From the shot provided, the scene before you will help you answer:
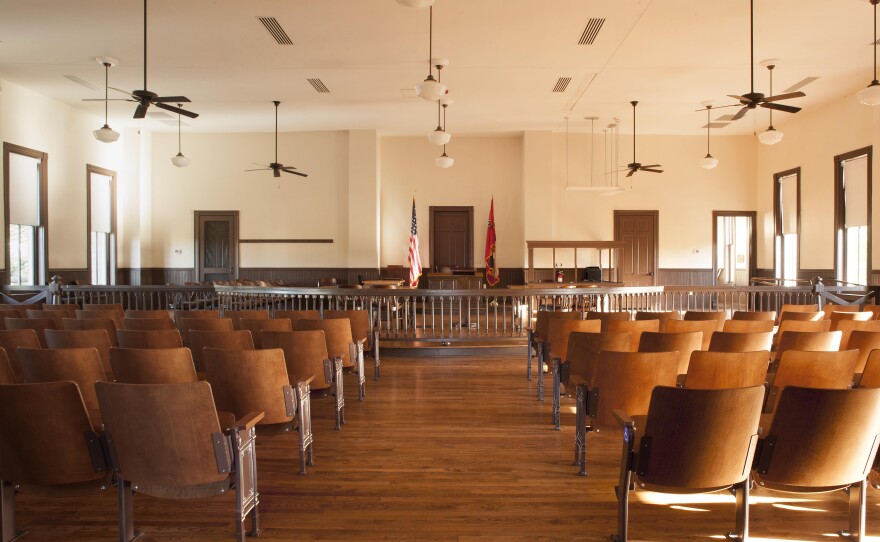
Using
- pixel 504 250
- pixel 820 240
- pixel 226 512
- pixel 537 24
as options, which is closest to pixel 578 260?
pixel 504 250

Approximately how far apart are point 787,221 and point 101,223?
1717cm

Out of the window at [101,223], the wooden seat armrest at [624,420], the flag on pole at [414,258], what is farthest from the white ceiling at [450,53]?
the wooden seat armrest at [624,420]

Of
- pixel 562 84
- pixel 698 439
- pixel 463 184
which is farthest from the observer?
pixel 463 184

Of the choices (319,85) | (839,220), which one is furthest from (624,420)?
(839,220)

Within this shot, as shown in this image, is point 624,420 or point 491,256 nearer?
point 624,420

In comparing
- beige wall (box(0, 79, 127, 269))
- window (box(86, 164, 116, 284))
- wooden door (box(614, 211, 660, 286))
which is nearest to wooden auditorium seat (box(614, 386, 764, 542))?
beige wall (box(0, 79, 127, 269))

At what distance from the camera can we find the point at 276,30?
8.73 meters

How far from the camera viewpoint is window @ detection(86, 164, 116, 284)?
45.2 feet

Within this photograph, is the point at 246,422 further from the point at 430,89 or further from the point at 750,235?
the point at 750,235

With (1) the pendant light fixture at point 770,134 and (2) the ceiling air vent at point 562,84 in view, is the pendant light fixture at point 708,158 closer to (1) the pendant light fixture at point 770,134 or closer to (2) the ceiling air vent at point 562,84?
(1) the pendant light fixture at point 770,134

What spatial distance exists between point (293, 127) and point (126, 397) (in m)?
A: 14.0

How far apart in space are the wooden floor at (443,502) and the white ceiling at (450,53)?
602 centimetres

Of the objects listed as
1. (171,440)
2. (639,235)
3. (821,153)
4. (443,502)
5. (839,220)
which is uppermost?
(821,153)

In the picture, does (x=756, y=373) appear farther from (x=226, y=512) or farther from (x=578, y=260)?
(x=578, y=260)
